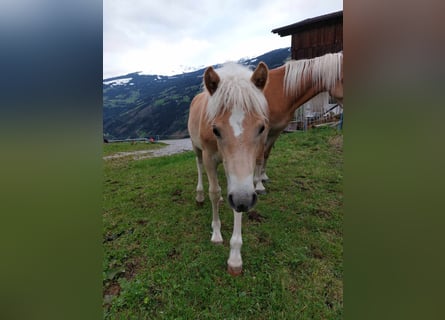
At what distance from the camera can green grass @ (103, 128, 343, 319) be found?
1.77 metres

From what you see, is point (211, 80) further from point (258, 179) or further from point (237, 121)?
point (258, 179)

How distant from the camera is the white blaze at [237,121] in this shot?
1.64 meters

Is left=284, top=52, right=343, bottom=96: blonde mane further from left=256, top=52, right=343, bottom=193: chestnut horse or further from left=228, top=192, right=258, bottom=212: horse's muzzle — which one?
left=228, top=192, right=258, bottom=212: horse's muzzle

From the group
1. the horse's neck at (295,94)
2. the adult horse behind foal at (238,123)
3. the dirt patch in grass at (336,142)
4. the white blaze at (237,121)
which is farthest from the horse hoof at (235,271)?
the dirt patch in grass at (336,142)

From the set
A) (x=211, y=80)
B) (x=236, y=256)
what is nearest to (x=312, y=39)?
(x=211, y=80)

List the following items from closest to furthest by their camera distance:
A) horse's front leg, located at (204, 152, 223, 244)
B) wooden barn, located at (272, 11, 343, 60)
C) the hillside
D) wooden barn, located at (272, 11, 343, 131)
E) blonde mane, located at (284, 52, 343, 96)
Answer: horse's front leg, located at (204, 152, 223, 244) → blonde mane, located at (284, 52, 343, 96) → wooden barn, located at (272, 11, 343, 131) → wooden barn, located at (272, 11, 343, 60) → the hillside

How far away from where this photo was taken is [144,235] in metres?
2.87

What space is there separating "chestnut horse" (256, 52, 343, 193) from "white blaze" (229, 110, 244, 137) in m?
1.74

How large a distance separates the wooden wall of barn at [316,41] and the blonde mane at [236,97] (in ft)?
28.7

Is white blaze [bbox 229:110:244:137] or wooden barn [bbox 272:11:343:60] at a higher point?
wooden barn [bbox 272:11:343:60]

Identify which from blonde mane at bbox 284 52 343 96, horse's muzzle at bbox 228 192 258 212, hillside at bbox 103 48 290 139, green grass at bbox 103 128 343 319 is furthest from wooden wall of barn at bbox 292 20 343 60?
horse's muzzle at bbox 228 192 258 212
